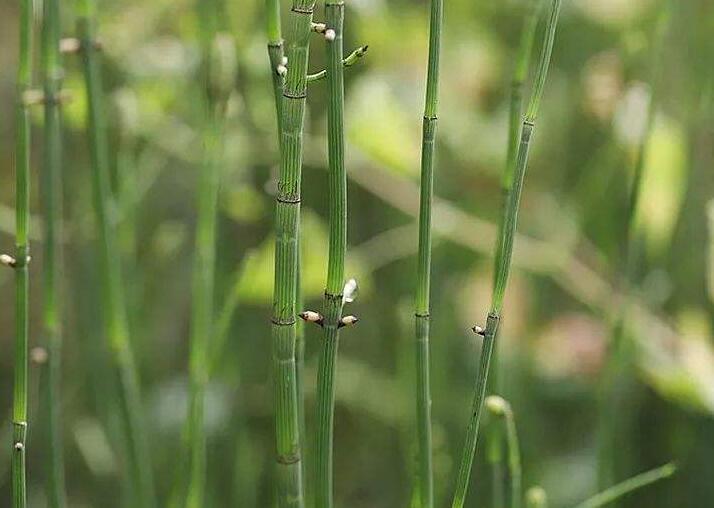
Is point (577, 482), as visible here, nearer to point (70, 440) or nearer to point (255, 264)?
point (255, 264)

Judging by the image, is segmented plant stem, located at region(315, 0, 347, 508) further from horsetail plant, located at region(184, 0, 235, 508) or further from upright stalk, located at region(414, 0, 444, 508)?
horsetail plant, located at region(184, 0, 235, 508)

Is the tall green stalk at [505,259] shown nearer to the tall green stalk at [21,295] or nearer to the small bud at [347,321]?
the small bud at [347,321]

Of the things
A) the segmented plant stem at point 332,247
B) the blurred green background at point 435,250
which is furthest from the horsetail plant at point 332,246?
the blurred green background at point 435,250

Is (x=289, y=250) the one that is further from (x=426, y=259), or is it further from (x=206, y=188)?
(x=206, y=188)

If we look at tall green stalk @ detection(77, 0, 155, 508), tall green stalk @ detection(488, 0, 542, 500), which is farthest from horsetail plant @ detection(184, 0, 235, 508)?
tall green stalk @ detection(488, 0, 542, 500)

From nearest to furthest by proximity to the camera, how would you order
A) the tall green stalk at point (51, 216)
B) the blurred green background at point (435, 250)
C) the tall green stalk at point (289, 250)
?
the tall green stalk at point (289, 250) < the tall green stalk at point (51, 216) < the blurred green background at point (435, 250)
